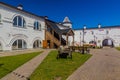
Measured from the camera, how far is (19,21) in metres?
22.6

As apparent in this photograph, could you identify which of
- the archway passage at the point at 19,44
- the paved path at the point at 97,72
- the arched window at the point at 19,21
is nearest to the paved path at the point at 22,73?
the paved path at the point at 97,72

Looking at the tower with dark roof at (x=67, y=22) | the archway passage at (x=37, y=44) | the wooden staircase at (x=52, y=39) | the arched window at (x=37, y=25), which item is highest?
the tower with dark roof at (x=67, y=22)

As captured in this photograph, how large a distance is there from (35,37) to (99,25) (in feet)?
102

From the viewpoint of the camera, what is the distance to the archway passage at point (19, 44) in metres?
21.7

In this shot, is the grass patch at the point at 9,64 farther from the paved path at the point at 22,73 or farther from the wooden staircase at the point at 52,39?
the wooden staircase at the point at 52,39

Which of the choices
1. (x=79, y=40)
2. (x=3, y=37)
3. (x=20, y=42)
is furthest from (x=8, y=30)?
(x=79, y=40)

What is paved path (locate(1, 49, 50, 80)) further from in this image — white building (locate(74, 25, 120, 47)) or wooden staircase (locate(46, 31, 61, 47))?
white building (locate(74, 25, 120, 47))

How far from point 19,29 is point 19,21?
1479mm

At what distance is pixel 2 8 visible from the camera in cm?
1928

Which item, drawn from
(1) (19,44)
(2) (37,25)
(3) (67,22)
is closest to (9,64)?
(1) (19,44)

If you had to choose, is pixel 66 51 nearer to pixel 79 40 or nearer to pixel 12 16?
pixel 12 16

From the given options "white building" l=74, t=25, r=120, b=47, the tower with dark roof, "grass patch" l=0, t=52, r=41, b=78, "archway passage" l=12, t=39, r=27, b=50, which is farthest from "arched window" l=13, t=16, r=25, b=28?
the tower with dark roof

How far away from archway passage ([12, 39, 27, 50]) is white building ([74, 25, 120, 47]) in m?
22.0

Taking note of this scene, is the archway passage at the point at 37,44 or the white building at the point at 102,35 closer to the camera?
the archway passage at the point at 37,44
